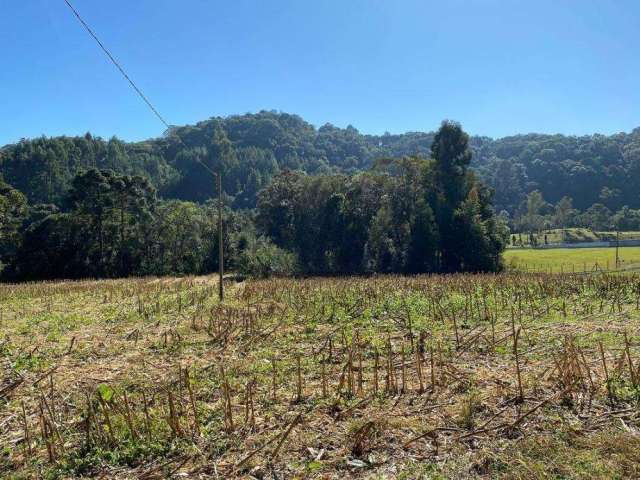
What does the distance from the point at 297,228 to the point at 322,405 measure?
104ft

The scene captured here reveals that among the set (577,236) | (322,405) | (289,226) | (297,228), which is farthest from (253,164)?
(322,405)

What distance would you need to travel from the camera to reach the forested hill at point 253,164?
65.3 meters

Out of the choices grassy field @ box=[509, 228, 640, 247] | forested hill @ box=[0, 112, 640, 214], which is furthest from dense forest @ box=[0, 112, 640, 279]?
grassy field @ box=[509, 228, 640, 247]

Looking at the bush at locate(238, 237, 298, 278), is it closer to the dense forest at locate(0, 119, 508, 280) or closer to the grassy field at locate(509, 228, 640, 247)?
the dense forest at locate(0, 119, 508, 280)

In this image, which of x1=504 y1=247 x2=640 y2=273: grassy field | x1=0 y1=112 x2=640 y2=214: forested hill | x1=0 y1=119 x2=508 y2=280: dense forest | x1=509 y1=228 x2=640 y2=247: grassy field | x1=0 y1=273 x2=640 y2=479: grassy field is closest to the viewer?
x1=0 y1=273 x2=640 y2=479: grassy field

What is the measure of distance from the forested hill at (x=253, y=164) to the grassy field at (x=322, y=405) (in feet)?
185

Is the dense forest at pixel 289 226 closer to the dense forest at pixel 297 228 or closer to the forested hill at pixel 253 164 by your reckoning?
the dense forest at pixel 297 228

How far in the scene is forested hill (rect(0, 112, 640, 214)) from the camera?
6531 cm

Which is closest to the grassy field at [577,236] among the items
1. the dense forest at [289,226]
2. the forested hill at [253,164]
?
the forested hill at [253,164]

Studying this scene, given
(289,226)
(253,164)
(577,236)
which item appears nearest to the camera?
(289,226)

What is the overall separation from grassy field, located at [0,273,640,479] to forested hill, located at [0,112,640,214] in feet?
185

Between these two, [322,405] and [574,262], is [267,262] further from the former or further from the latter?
[322,405]

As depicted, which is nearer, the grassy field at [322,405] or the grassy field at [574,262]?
the grassy field at [322,405]

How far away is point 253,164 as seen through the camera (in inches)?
3814
